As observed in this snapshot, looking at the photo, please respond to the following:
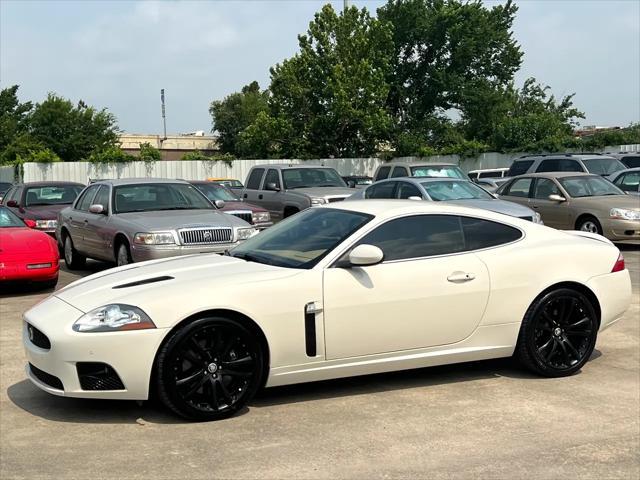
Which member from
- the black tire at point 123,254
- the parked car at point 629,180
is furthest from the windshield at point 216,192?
the parked car at point 629,180

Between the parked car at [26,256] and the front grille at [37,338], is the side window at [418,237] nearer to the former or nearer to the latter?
the front grille at [37,338]

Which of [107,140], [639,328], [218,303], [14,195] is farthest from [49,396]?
[107,140]

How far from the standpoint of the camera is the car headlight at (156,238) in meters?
11.0

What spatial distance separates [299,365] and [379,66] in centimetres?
4282

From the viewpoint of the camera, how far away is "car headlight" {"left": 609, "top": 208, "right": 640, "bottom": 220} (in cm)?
1540

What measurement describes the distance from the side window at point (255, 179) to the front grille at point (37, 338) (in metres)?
13.1

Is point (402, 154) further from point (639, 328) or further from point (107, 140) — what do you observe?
point (639, 328)

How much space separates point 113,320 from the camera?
5.20 m

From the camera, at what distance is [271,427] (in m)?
5.22

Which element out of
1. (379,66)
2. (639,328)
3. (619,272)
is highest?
(379,66)

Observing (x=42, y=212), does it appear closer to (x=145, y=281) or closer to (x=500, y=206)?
(x=500, y=206)

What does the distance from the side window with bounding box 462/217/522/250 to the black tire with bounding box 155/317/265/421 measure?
195 centimetres

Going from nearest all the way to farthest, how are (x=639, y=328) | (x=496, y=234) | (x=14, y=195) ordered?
(x=496, y=234), (x=639, y=328), (x=14, y=195)

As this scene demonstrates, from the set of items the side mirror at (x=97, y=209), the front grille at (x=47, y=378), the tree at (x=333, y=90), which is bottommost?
the front grille at (x=47, y=378)
